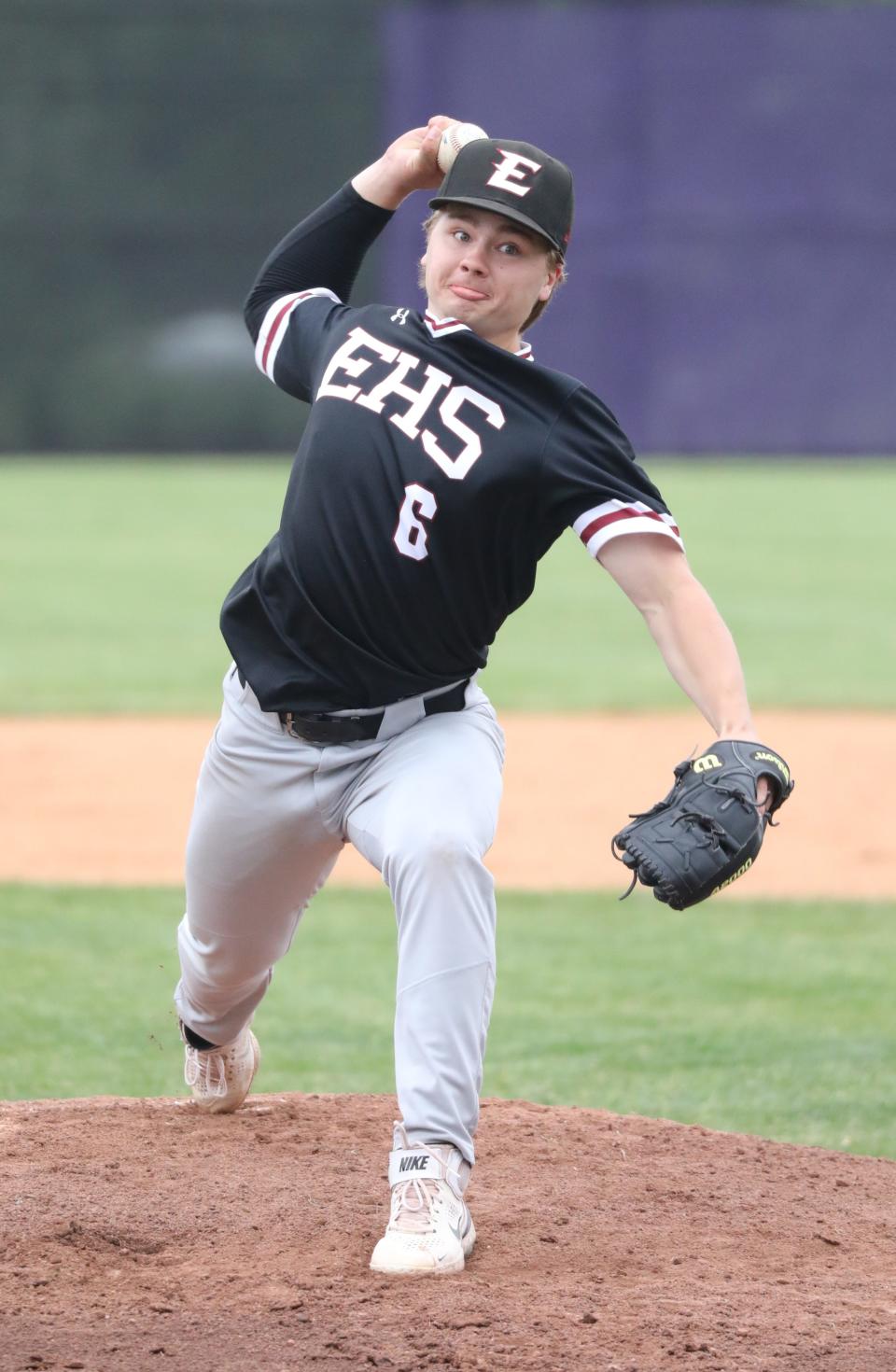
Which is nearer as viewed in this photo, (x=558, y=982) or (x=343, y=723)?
(x=343, y=723)

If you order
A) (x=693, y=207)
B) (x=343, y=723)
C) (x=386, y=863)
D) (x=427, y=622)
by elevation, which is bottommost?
(x=386, y=863)

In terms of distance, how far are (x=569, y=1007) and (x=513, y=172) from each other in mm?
2682

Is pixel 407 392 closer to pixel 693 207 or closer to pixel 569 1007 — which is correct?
pixel 569 1007

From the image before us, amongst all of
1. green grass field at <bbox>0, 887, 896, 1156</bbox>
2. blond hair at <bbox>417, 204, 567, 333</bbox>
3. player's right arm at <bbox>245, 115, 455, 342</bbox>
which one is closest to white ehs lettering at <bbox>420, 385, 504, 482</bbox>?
blond hair at <bbox>417, 204, 567, 333</bbox>

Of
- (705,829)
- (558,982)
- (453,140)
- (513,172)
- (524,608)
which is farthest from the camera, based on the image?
(524,608)

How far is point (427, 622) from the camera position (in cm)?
310

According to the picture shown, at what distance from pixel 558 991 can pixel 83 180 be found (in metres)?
20.7

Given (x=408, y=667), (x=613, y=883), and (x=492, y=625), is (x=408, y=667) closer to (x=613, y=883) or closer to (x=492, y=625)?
(x=492, y=625)

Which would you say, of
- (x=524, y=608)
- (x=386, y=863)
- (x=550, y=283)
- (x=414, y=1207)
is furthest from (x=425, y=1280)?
(x=524, y=608)

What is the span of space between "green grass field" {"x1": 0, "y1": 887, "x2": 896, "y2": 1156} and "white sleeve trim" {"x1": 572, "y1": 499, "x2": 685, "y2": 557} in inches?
66.5

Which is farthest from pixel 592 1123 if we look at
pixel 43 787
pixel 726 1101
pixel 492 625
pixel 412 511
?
pixel 43 787

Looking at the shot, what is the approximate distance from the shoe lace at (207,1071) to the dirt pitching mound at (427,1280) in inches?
2.7

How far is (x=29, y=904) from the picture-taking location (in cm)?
607

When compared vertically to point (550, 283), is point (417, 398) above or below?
below
